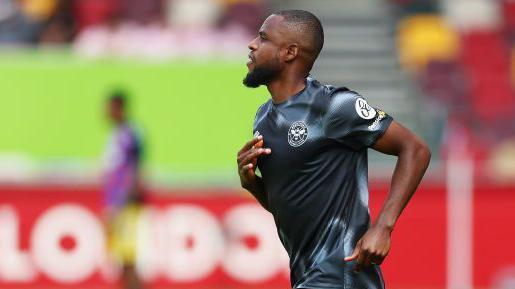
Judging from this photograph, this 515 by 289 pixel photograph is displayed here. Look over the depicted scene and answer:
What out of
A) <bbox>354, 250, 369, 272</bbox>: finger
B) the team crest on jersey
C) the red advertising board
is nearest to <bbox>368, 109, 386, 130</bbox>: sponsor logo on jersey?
the team crest on jersey

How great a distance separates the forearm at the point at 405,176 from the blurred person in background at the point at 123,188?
729 cm

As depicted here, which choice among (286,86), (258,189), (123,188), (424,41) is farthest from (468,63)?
(286,86)

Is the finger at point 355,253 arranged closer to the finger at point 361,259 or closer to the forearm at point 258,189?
the finger at point 361,259

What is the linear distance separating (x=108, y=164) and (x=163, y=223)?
1.61m

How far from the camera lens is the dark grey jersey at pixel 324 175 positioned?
18.6 ft

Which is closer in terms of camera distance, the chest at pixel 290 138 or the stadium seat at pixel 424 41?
the chest at pixel 290 138

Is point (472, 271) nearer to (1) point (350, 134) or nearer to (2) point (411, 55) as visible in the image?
(2) point (411, 55)

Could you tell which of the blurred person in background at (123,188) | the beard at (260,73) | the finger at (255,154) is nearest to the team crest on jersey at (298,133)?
the finger at (255,154)

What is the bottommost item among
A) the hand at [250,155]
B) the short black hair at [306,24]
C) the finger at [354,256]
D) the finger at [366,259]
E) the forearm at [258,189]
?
the finger at [366,259]

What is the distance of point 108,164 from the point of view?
13.1 metres

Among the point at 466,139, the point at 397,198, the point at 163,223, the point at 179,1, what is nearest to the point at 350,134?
the point at 397,198

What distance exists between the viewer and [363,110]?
18.5 feet

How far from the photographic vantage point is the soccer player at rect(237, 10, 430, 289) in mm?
5645

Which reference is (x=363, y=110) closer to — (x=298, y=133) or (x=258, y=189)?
(x=298, y=133)
